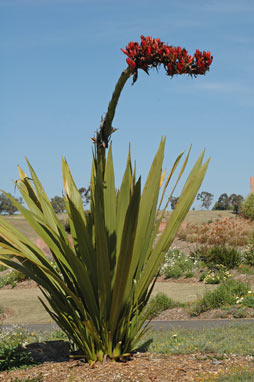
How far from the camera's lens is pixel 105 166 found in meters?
5.62

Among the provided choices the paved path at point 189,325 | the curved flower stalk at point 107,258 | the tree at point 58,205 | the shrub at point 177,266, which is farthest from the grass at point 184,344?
the tree at point 58,205

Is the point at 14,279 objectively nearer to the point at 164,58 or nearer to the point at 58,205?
the point at 164,58

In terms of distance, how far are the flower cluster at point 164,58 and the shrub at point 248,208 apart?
23.3 metres

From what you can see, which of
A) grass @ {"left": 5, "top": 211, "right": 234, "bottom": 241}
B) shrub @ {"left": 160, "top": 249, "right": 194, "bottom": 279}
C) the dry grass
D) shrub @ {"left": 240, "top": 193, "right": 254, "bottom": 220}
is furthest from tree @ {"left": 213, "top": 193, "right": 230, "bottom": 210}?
shrub @ {"left": 160, "top": 249, "right": 194, "bottom": 279}

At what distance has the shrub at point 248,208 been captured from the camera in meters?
27.9

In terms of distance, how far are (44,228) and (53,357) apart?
186 cm

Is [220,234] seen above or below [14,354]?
above

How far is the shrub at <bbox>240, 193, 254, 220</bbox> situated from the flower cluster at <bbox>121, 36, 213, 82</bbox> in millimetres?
23306

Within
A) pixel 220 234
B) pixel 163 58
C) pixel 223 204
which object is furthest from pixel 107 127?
pixel 223 204

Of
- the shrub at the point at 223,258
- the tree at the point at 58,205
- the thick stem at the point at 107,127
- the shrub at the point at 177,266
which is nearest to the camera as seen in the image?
the thick stem at the point at 107,127

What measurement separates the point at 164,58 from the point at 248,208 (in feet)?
79.8

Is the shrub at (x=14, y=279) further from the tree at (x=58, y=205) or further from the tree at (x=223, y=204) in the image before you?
the tree at (x=223, y=204)

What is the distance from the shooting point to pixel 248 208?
28.5m

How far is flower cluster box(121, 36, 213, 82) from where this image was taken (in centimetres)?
509
